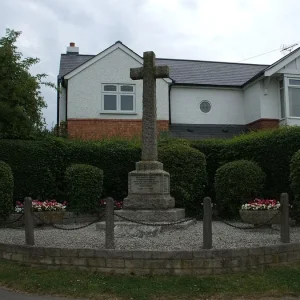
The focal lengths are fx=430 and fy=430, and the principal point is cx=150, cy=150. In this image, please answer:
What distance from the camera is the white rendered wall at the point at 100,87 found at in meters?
21.3

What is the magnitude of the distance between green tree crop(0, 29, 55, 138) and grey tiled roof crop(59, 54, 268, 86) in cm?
748

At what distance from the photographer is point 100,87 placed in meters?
21.4

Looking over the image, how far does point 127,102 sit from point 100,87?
1.53m

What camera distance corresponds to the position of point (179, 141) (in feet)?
49.5

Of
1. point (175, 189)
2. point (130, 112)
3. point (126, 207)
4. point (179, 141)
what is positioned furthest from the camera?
point (130, 112)

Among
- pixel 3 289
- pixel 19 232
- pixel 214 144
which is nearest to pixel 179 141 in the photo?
pixel 214 144

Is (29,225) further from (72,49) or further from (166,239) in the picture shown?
(72,49)

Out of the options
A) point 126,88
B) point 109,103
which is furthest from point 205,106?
point 109,103

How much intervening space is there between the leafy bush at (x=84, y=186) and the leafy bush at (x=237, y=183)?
12.5 feet

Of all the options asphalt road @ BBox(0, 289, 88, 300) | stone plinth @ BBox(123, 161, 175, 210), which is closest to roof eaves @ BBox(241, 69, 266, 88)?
stone plinth @ BBox(123, 161, 175, 210)

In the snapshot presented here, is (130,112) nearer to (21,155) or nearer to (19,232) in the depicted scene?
(21,155)

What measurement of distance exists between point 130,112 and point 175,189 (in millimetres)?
8436

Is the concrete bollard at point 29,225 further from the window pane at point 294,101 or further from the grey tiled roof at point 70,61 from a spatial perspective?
the window pane at point 294,101

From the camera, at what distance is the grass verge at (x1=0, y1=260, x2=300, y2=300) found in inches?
A: 265
